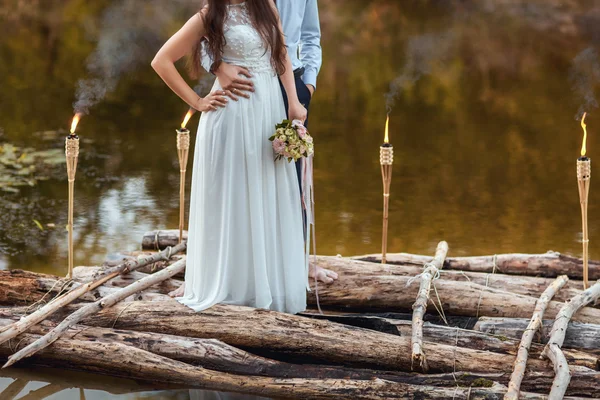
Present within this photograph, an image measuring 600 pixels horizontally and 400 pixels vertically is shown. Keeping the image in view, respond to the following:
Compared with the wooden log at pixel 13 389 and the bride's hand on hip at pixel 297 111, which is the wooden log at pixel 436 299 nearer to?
the bride's hand on hip at pixel 297 111

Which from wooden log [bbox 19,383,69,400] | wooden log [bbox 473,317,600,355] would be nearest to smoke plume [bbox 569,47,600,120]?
wooden log [bbox 473,317,600,355]

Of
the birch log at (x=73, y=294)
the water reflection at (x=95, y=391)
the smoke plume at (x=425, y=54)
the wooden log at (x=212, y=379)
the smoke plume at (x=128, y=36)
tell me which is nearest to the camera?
the wooden log at (x=212, y=379)

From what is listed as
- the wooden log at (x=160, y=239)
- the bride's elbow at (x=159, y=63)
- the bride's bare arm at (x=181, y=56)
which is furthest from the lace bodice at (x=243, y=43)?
the wooden log at (x=160, y=239)

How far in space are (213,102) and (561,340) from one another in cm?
167

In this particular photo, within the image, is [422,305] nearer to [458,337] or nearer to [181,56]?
[458,337]

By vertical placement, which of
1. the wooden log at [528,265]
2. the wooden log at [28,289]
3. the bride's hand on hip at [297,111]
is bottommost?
the wooden log at [28,289]

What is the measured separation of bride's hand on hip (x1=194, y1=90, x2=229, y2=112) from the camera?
139 inches

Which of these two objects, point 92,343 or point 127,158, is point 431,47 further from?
point 92,343

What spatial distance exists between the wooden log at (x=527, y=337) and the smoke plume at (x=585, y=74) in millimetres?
6586

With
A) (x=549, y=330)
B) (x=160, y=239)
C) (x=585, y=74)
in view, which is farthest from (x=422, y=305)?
(x=585, y=74)

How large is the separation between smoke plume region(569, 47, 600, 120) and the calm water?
0.09 metres

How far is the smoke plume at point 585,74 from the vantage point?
11.2 meters

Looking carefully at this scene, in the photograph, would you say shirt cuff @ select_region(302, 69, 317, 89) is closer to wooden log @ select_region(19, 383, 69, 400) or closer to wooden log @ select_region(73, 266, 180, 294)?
wooden log @ select_region(73, 266, 180, 294)

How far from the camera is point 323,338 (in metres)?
3.29
